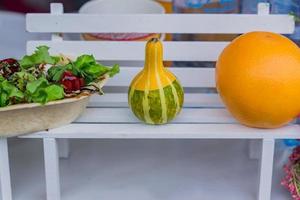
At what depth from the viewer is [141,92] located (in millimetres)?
806

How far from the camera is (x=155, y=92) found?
798 mm

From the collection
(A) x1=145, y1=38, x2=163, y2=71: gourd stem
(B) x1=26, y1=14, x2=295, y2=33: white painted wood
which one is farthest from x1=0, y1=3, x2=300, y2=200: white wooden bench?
(A) x1=145, y1=38, x2=163, y2=71: gourd stem

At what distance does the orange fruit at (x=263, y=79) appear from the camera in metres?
0.78

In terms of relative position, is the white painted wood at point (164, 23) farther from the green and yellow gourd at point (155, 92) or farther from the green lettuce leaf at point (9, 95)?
the green lettuce leaf at point (9, 95)

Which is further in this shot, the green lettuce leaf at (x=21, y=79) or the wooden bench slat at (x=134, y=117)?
the wooden bench slat at (x=134, y=117)

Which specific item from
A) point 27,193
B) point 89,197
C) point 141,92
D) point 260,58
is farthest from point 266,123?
point 27,193

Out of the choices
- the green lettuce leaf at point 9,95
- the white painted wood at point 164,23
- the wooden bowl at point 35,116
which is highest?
the white painted wood at point 164,23

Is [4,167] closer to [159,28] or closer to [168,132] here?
[168,132]

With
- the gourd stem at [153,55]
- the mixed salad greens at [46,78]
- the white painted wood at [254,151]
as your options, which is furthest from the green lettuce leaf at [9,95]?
the white painted wood at [254,151]

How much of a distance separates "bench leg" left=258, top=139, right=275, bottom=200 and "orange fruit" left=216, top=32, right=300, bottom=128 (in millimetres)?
35

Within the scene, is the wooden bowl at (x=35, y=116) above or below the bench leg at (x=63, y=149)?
above

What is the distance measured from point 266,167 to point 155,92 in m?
0.22

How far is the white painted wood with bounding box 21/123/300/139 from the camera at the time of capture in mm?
809

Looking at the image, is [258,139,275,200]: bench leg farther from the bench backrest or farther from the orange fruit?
the bench backrest
